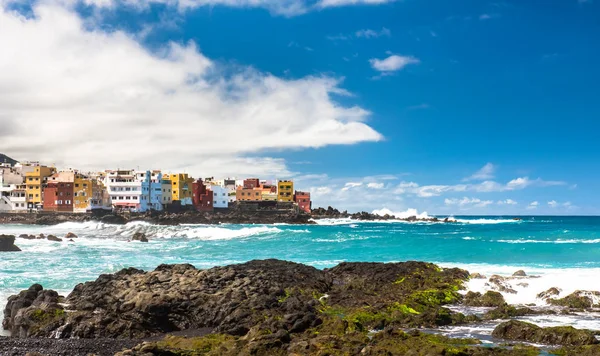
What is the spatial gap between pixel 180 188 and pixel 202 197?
5.37 m

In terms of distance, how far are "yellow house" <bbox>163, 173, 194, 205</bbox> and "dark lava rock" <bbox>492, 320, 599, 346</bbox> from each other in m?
113

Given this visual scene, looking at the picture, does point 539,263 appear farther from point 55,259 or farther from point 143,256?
point 55,259

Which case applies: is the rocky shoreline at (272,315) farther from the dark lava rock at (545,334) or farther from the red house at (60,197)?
the red house at (60,197)

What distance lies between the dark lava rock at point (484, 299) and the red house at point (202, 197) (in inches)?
4264

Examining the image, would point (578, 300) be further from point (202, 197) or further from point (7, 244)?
point (202, 197)

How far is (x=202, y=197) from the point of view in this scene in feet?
410

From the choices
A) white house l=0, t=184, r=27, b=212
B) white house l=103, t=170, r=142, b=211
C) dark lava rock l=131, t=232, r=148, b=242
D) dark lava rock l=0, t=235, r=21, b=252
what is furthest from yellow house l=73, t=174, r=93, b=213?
dark lava rock l=0, t=235, r=21, b=252

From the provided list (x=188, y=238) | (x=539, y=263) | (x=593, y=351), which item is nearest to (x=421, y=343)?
(x=593, y=351)

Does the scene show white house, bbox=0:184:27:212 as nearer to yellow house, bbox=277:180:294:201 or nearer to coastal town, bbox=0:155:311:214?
coastal town, bbox=0:155:311:214

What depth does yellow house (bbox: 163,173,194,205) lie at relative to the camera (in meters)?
123

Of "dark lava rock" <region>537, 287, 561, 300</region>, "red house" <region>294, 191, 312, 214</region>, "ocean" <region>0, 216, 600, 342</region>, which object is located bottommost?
"ocean" <region>0, 216, 600, 342</region>

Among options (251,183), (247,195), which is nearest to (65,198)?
(247,195)

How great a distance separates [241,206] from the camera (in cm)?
12631

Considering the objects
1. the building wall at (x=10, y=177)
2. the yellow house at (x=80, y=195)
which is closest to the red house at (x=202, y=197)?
the yellow house at (x=80, y=195)
